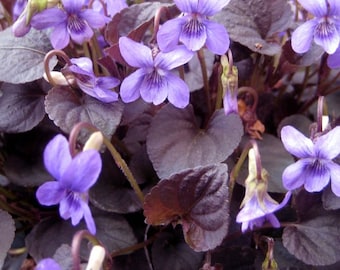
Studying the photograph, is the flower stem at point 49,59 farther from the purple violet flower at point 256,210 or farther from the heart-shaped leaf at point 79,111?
the purple violet flower at point 256,210

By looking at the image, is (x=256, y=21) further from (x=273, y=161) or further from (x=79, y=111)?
(x=79, y=111)

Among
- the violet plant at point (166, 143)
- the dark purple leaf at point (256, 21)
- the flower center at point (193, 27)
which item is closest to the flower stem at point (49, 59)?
the violet plant at point (166, 143)

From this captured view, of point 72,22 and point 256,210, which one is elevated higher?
point 72,22

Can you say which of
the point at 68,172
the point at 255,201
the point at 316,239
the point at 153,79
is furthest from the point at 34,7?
the point at 316,239

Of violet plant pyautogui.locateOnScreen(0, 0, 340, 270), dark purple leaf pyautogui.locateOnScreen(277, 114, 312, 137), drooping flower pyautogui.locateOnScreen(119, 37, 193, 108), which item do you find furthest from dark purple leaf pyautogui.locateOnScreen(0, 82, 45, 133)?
dark purple leaf pyautogui.locateOnScreen(277, 114, 312, 137)

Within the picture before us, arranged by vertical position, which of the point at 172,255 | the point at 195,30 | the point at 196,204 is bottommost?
the point at 172,255

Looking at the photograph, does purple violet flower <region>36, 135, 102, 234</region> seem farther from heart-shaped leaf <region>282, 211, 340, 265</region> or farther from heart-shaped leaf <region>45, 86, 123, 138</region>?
heart-shaped leaf <region>282, 211, 340, 265</region>
